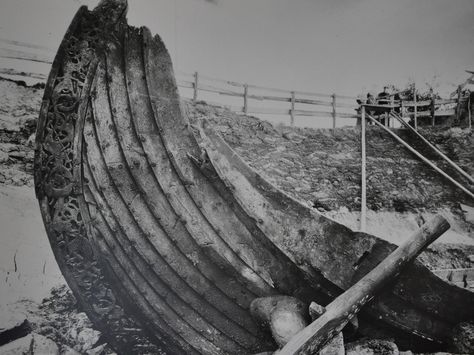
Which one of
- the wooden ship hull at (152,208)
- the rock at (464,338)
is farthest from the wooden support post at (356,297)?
the rock at (464,338)

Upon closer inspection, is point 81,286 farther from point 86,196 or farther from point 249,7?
point 249,7

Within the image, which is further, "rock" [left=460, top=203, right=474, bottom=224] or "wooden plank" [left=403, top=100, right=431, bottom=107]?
"wooden plank" [left=403, top=100, right=431, bottom=107]

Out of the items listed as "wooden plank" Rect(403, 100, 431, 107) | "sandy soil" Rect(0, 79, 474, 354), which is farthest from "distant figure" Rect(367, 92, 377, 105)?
"wooden plank" Rect(403, 100, 431, 107)

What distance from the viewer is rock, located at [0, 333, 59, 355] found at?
1.35m

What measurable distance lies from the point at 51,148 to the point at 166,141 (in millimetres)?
510

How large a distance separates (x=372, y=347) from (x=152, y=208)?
113 centimetres

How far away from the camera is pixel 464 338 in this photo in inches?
Answer: 46.0

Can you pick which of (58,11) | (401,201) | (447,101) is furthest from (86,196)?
(447,101)

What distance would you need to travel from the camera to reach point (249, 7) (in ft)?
7.91

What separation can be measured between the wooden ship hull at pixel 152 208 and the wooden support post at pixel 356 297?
21 centimetres

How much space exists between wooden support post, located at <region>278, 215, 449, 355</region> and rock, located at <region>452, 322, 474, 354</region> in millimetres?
346

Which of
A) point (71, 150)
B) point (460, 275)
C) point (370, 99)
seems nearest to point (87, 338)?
point (71, 150)

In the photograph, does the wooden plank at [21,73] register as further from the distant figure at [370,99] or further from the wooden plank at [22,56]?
the distant figure at [370,99]

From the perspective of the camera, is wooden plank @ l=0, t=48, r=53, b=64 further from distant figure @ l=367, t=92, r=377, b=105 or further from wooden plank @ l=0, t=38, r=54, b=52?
distant figure @ l=367, t=92, r=377, b=105
